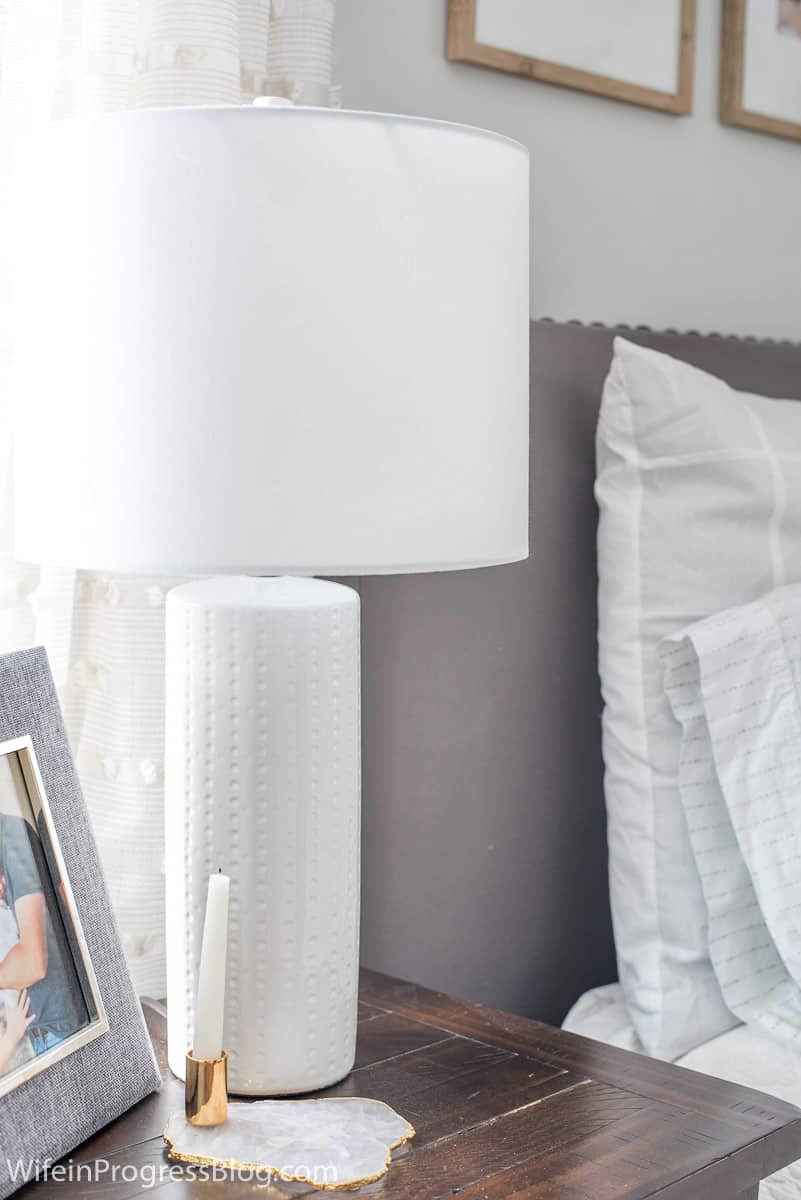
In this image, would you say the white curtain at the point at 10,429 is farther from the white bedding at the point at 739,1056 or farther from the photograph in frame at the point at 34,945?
the white bedding at the point at 739,1056

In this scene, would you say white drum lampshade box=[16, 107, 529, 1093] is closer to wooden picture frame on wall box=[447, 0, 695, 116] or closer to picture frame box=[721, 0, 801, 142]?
wooden picture frame on wall box=[447, 0, 695, 116]

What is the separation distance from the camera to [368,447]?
2.43 ft

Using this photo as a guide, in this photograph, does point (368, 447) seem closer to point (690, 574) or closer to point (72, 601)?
point (72, 601)

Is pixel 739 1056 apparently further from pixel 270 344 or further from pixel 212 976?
pixel 270 344

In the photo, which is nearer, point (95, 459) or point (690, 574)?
point (95, 459)

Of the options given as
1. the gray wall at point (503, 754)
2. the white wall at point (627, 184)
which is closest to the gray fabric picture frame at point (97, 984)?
the gray wall at point (503, 754)

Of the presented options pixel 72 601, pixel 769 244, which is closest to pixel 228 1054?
pixel 72 601

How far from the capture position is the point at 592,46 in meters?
1.49

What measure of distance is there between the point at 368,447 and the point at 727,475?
2.13ft

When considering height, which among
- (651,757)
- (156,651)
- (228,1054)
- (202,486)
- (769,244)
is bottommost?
(228,1054)

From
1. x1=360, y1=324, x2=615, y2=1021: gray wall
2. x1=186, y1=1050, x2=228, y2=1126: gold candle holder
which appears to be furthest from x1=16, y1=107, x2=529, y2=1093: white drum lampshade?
x1=360, y1=324, x2=615, y2=1021: gray wall

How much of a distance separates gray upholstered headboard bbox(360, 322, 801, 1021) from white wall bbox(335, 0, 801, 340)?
124mm

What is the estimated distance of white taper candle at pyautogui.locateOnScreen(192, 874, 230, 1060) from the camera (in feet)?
2.70

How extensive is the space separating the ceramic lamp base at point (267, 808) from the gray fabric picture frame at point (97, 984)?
0.05m
